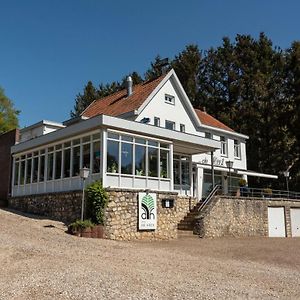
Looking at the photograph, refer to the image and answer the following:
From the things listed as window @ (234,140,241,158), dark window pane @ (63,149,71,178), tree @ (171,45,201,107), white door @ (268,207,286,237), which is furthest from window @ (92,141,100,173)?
tree @ (171,45,201,107)

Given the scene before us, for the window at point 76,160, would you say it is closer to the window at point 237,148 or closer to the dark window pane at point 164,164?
the dark window pane at point 164,164

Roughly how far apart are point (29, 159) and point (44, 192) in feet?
10.8

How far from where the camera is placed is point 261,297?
9258 mm

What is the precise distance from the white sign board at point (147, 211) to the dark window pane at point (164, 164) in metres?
1.71

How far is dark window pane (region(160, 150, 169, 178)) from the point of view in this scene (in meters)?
22.5

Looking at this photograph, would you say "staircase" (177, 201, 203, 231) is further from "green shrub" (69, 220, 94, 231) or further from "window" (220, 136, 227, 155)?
"window" (220, 136, 227, 155)

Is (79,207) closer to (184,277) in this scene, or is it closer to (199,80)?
(184,277)

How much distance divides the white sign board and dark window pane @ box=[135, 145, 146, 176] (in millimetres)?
1199

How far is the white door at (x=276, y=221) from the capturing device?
3156 centimetres

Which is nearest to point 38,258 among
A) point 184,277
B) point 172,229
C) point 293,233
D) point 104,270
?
point 104,270

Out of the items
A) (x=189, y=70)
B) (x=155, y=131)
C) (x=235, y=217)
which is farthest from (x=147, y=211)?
(x=189, y=70)

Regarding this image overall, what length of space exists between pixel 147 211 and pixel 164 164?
3076 millimetres

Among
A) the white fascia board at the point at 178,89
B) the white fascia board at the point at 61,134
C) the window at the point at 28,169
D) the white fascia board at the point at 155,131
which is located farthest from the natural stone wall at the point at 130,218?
the window at the point at 28,169

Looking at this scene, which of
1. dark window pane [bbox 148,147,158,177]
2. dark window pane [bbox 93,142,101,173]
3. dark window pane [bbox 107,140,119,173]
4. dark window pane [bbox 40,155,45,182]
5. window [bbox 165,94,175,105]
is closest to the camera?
dark window pane [bbox 107,140,119,173]
